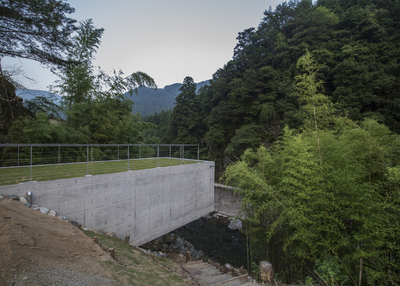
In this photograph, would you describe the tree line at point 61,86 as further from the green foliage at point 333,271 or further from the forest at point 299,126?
the green foliage at point 333,271

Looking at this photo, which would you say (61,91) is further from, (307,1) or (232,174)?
(307,1)

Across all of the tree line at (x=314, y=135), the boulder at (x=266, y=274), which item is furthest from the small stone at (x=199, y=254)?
the boulder at (x=266, y=274)

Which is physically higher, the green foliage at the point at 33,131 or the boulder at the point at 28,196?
the green foliage at the point at 33,131

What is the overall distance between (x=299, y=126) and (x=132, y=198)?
691 centimetres

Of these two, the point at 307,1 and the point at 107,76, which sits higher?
the point at 307,1

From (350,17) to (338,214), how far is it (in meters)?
19.7

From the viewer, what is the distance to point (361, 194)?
10.9ft

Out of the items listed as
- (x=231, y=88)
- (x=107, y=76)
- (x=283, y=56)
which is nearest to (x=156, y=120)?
(x=231, y=88)

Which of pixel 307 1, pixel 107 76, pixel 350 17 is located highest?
pixel 307 1

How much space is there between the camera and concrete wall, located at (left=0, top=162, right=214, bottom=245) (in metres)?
4.44

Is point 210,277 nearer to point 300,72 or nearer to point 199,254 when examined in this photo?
point 199,254

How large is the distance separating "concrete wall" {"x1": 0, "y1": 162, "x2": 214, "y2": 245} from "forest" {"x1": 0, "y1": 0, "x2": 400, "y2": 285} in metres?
2.06

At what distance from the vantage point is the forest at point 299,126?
3305mm

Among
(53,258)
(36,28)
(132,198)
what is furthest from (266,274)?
(36,28)
